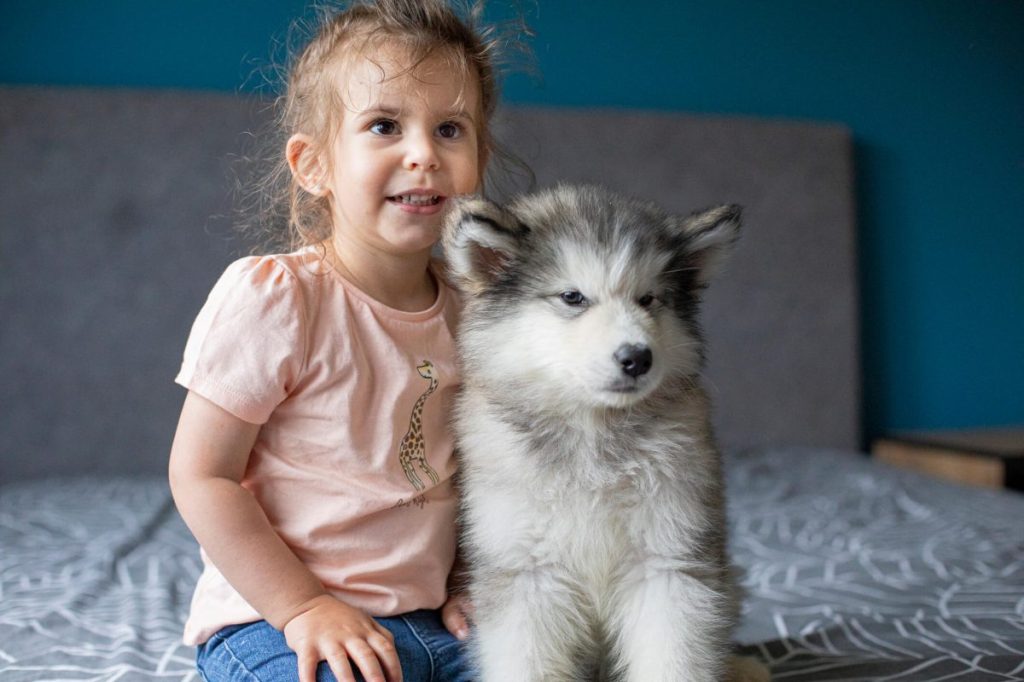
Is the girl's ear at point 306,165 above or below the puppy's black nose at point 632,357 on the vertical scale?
above

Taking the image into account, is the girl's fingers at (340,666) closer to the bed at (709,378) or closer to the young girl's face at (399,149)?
the bed at (709,378)

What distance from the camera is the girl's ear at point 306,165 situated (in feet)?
5.79

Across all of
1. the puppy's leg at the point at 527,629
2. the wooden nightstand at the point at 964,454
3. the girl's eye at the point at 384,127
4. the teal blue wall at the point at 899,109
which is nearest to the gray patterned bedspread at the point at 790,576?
the wooden nightstand at the point at 964,454

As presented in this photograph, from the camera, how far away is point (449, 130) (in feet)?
5.57

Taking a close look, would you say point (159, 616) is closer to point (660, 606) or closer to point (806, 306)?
point (660, 606)

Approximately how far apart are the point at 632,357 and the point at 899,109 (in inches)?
157

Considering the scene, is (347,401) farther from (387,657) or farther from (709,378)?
(709,378)

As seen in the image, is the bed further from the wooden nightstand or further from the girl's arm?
the girl's arm

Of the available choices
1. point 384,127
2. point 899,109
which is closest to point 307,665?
point 384,127

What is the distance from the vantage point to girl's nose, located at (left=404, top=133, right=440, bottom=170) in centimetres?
160

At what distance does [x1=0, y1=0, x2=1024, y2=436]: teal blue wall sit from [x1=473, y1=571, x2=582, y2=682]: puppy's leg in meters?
3.14

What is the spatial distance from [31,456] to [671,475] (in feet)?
9.88

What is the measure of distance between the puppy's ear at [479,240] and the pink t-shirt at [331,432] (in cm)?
26

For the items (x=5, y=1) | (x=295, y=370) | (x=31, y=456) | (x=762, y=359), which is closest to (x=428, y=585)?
(x=295, y=370)
